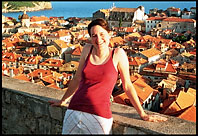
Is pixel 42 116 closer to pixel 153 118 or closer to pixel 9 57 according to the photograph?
pixel 153 118

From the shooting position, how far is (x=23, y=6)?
12656 centimetres

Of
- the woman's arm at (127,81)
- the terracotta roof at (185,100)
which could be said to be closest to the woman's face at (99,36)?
the woman's arm at (127,81)

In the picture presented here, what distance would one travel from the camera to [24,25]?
57969 mm

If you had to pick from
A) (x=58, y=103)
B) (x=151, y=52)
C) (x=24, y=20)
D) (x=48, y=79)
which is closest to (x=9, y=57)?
(x=48, y=79)

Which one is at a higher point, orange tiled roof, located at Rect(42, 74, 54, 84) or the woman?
the woman

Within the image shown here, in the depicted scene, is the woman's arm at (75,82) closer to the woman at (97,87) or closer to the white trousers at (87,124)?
the woman at (97,87)

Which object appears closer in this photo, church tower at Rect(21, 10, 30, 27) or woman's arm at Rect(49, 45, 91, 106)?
woman's arm at Rect(49, 45, 91, 106)

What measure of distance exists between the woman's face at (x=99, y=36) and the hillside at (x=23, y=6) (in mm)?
123080

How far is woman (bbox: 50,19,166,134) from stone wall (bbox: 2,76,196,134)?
0.24 meters

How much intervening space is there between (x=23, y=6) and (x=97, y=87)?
432 feet

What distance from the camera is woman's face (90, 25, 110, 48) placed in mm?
2152

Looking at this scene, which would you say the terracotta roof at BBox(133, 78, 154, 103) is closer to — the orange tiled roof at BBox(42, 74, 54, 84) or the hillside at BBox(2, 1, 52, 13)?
the orange tiled roof at BBox(42, 74, 54, 84)

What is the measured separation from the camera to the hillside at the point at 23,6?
120812 mm

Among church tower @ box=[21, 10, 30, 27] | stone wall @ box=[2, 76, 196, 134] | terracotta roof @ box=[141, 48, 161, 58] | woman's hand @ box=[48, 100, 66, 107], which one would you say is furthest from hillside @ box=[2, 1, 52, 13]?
woman's hand @ box=[48, 100, 66, 107]
